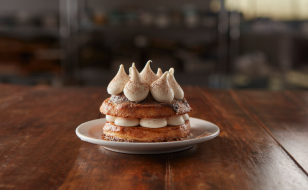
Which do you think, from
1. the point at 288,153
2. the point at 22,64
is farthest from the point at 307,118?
the point at 22,64

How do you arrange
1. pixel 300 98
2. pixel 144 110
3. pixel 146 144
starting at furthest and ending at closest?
pixel 300 98 → pixel 144 110 → pixel 146 144

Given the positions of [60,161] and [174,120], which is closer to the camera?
[60,161]

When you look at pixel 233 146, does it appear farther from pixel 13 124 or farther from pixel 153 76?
pixel 13 124

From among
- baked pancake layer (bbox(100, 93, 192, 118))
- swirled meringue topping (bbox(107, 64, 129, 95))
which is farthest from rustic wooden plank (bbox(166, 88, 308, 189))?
swirled meringue topping (bbox(107, 64, 129, 95))

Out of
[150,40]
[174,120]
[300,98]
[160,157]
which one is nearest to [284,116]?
[300,98]

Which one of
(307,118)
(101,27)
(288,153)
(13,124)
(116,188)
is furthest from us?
(101,27)

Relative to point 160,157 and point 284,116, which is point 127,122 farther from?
point 284,116

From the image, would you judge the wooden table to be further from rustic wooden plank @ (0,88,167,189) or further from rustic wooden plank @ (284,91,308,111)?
rustic wooden plank @ (284,91,308,111)
